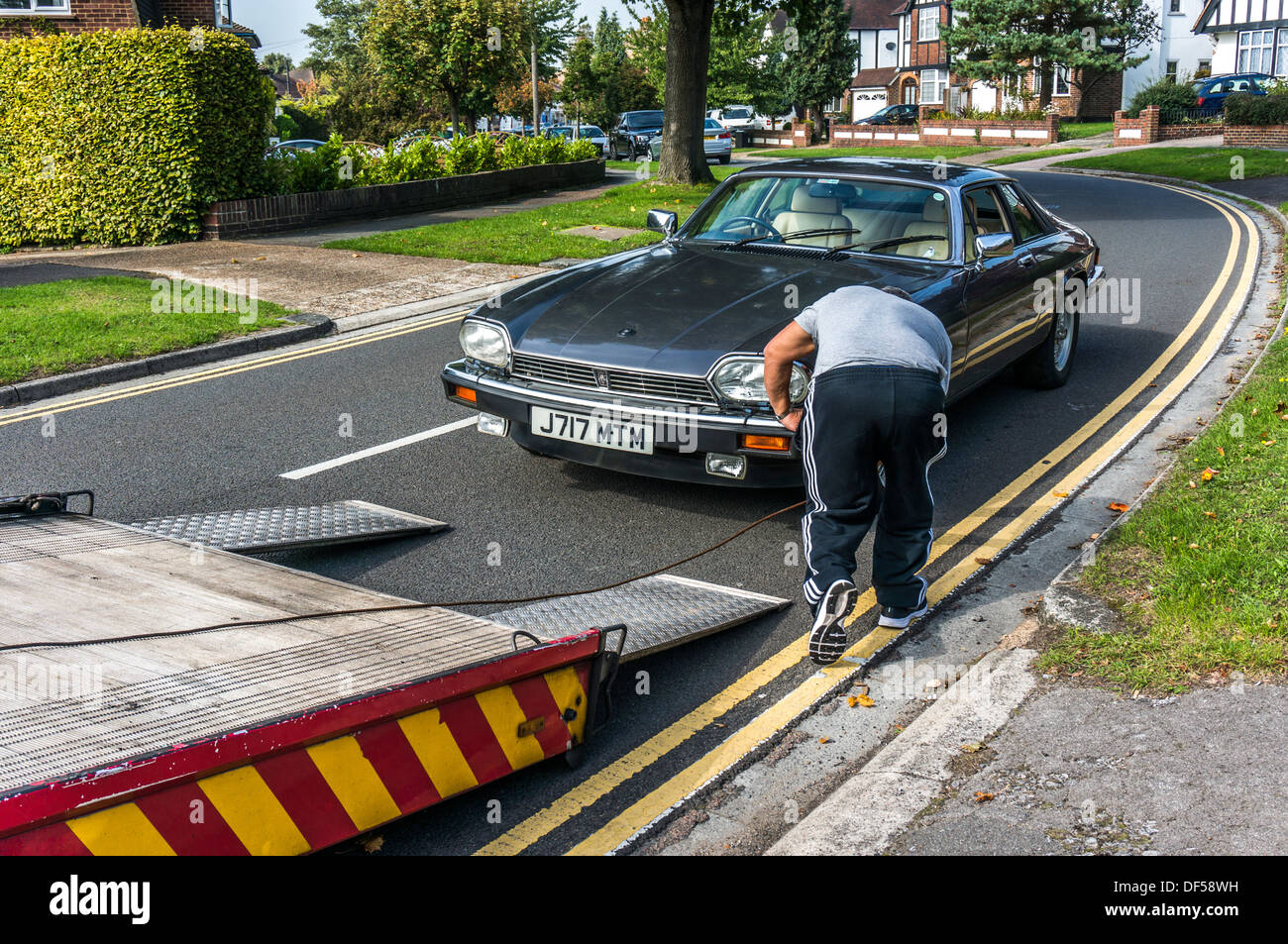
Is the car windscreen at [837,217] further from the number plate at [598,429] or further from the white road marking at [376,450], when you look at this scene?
the number plate at [598,429]

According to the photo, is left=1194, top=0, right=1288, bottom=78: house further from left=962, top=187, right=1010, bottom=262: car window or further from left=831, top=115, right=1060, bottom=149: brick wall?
left=962, top=187, right=1010, bottom=262: car window

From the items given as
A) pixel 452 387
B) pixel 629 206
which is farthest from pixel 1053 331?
pixel 629 206

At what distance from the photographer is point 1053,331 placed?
8.41m

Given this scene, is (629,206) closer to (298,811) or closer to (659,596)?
(659,596)

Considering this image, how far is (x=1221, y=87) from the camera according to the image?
1929 inches

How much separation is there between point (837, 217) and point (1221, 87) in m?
50.2

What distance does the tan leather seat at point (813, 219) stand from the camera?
6867 mm

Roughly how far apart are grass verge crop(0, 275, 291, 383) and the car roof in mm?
5271

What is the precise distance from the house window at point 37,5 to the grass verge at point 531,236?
8563 mm

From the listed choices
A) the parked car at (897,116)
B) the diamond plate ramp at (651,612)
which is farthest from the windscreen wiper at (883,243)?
the parked car at (897,116)

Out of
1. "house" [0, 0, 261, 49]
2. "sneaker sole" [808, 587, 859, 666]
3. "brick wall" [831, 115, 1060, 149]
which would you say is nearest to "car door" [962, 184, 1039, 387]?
"sneaker sole" [808, 587, 859, 666]

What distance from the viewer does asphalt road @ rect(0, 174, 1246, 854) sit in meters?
4.05

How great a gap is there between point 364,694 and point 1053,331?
22.0 ft

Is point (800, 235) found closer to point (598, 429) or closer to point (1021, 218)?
point (1021, 218)
